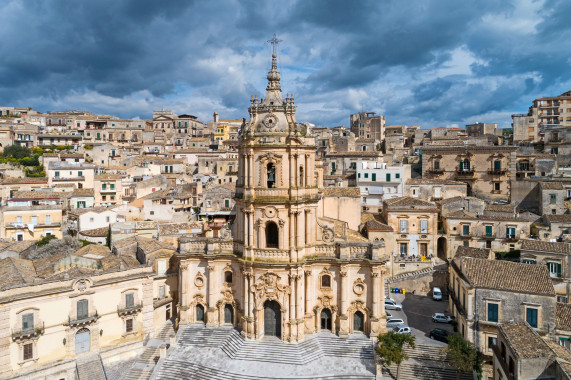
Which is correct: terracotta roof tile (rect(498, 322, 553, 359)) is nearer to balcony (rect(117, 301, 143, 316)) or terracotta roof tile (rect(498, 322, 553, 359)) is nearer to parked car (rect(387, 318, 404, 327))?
parked car (rect(387, 318, 404, 327))

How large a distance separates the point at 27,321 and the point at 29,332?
Result: 0.76m

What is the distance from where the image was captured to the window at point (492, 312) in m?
28.7

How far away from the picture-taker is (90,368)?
95.0ft

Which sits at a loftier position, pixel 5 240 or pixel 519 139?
pixel 519 139

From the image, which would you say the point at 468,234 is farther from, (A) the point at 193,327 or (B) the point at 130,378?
(B) the point at 130,378

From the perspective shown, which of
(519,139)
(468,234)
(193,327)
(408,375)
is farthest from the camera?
(519,139)

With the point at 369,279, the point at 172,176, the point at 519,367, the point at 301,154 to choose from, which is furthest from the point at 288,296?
the point at 172,176

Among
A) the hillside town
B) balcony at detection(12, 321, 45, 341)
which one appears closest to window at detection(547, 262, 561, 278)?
the hillside town

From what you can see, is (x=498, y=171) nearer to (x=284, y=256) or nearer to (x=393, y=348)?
(x=393, y=348)

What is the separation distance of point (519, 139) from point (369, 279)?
63.6m

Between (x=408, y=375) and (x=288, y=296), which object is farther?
(x=288, y=296)

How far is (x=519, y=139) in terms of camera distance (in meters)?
78.4

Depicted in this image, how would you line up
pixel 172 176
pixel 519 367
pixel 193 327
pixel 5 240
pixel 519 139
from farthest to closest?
pixel 519 139 < pixel 172 176 < pixel 5 240 < pixel 193 327 < pixel 519 367

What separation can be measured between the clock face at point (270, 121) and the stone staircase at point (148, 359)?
57.5 feet
